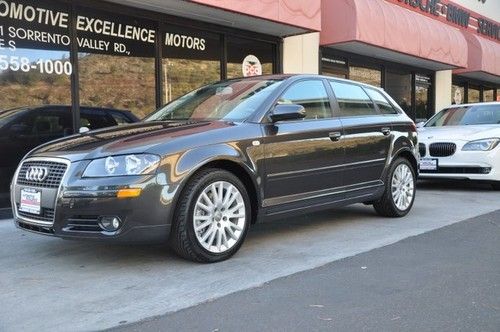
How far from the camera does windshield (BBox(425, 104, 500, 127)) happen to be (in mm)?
9828

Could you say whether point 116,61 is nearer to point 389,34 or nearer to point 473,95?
point 389,34

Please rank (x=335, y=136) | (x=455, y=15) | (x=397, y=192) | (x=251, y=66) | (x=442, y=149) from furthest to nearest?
(x=455, y=15)
(x=251, y=66)
(x=442, y=149)
(x=397, y=192)
(x=335, y=136)

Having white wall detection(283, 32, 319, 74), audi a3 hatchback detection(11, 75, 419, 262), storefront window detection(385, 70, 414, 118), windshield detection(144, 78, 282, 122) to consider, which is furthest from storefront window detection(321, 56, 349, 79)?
windshield detection(144, 78, 282, 122)

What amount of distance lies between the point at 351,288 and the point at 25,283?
2.40 meters

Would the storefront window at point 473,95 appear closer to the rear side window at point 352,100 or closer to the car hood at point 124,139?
the rear side window at point 352,100

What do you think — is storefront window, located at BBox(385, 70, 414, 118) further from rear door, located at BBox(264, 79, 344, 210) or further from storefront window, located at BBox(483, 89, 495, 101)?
rear door, located at BBox(264, 79, 344, 210)

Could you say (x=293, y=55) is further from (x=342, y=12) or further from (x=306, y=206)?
(x=306, y=206)

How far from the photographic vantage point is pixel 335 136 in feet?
18.5

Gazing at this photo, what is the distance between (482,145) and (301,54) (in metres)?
4.40

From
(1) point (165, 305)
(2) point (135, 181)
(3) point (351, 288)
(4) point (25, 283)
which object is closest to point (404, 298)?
(3) point (351, 288)

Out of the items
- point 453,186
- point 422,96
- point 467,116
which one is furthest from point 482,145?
point 422,96

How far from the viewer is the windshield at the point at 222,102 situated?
5.11 metres

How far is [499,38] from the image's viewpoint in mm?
21281

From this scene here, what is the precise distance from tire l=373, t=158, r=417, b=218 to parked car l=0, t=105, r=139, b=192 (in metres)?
4.36
